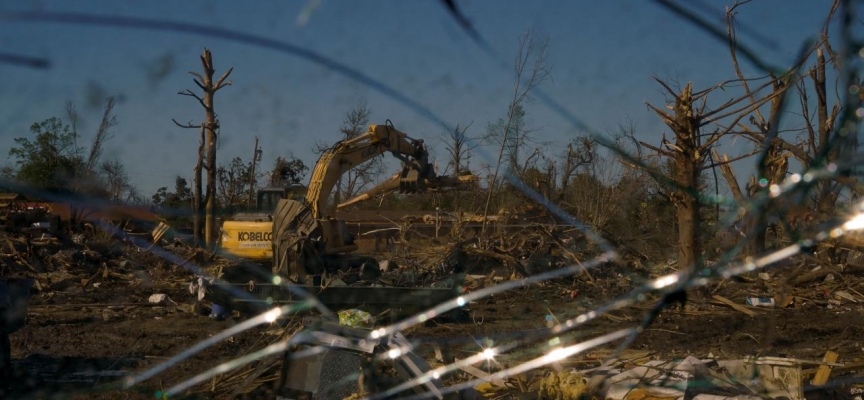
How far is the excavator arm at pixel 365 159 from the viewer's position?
635 inches

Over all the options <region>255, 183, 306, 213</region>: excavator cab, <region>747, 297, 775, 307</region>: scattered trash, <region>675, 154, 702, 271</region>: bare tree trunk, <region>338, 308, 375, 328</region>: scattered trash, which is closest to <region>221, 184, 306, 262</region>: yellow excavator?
<region>255, 183, 306, 213</region>: excavator cab

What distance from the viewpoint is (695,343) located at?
10.5 metres

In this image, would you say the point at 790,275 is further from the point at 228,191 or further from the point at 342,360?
the point at 228,191

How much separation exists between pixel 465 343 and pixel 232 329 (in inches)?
148

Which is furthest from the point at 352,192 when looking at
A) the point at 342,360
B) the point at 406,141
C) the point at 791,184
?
the point at 791,184

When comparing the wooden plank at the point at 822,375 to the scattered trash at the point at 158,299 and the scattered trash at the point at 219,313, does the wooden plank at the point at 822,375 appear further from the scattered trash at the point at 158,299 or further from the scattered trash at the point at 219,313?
the scattered trash at the point at 158,299

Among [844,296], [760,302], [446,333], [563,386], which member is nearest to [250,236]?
[446,333]

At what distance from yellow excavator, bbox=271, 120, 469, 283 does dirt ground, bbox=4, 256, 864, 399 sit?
1.96 metres

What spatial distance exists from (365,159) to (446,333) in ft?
20.4

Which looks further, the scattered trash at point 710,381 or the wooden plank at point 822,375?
the wooden plank at point 822,375

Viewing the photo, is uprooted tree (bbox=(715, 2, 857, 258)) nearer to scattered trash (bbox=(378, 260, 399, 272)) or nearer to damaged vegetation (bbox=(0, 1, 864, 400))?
damaged vegetation (bbox=(0, 1, 864, 400))

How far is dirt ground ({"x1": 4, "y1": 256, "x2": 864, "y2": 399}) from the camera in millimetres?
8609

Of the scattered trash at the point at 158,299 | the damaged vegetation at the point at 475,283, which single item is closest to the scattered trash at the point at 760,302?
the damaged vegetation at the point at 475,283

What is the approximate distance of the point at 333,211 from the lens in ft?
54.5
